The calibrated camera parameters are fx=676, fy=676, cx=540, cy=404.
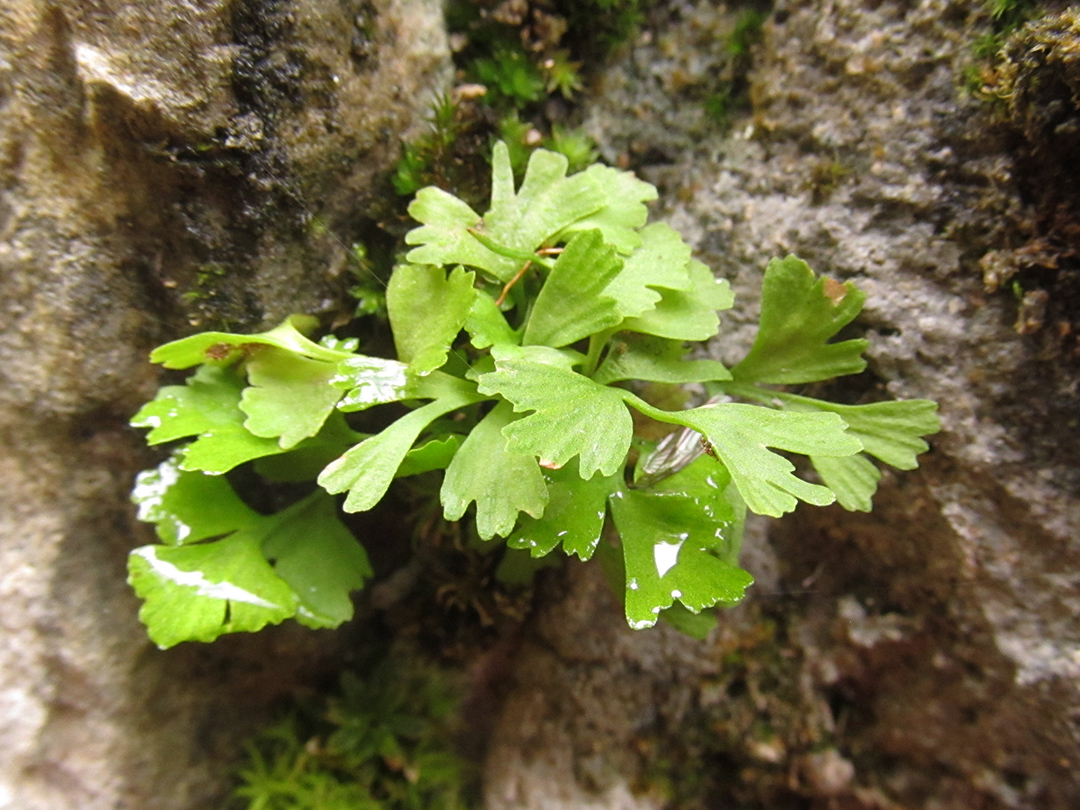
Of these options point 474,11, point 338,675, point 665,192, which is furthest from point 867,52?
point 338,675

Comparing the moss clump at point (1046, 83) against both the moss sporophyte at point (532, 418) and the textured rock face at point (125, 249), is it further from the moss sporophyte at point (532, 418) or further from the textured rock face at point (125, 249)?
the textured rock face at point (125, 249)

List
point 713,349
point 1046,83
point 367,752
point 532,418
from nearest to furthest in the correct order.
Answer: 1. point 532,418
2. point 1046,83
3. point 713,349
4. point 367,752

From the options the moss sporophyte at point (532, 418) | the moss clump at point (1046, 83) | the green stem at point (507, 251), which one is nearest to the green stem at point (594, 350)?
the moss sporophyte at point (532, 418)

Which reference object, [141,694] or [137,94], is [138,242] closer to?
[137,94]

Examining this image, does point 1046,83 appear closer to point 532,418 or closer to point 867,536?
point 867,536

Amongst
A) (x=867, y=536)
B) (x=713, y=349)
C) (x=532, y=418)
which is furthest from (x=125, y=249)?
(x=867, y=536)

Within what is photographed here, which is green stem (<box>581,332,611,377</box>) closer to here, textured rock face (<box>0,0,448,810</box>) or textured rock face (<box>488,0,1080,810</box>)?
textured rock face (<box>488,0,1080,810</box>)

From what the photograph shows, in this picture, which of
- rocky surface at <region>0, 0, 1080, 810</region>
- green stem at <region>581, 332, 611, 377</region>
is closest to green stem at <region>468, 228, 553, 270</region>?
green stem at <region>581, 332, 611, 377</region>
